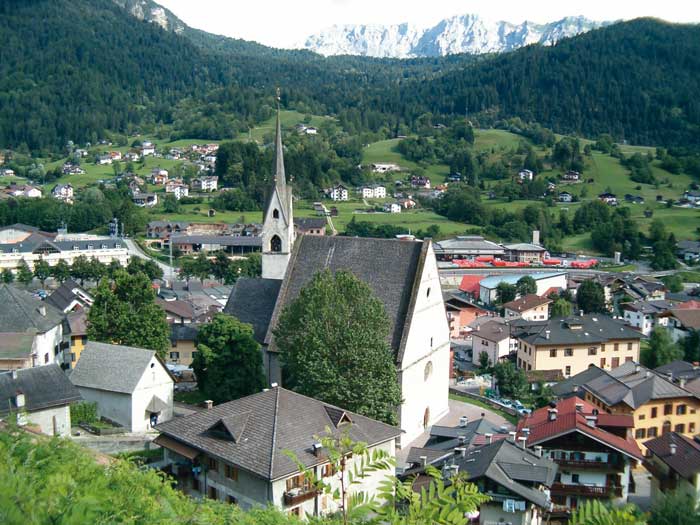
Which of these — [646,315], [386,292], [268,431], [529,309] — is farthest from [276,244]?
[646,315]

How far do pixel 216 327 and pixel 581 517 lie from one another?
78.9 feet

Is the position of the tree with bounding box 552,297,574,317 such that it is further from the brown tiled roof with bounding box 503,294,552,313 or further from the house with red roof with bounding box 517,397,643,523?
the house with red roof with bounding box 517,397,643,523

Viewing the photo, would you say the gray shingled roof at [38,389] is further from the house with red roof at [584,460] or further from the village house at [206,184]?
the village house at [206,184]

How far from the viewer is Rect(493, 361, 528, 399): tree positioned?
1567 inches

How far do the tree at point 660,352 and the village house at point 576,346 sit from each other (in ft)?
3.25

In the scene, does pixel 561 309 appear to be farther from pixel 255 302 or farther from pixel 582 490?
pixel 582 490

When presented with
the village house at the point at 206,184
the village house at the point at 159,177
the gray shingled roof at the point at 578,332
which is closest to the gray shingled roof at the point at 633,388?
the gray shingled roof at the point at 578,332

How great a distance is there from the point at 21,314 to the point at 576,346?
3256 cm

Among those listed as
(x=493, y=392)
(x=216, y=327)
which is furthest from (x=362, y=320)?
(x=493, y=392)

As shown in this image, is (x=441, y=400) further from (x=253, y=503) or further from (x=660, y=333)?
(x=660, y=333)

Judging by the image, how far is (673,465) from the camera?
79.9 feet

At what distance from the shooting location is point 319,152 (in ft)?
443

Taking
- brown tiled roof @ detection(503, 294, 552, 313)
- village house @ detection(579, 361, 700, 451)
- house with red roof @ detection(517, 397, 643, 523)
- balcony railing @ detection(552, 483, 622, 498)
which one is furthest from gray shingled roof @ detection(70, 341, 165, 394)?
brown tiled roof @ detection(503, 294, 552, 313)

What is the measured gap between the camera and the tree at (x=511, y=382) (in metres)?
39.8
